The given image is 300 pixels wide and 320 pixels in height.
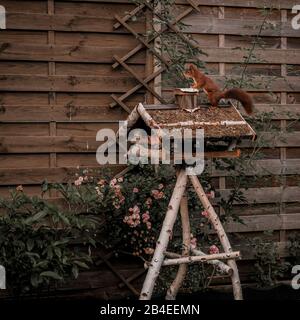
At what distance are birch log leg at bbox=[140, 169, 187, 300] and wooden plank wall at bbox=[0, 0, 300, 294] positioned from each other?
1236 mm

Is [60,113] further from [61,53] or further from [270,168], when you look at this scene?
[270,168]

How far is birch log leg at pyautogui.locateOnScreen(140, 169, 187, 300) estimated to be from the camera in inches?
135

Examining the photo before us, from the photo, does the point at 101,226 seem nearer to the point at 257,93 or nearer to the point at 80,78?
the point at 80,78

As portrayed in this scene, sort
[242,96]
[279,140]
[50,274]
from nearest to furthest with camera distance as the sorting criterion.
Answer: [242,96], [50,274], [279,140]

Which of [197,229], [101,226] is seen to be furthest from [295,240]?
[101,226]

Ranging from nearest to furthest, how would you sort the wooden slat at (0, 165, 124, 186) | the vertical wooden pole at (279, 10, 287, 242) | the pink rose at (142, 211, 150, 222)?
the pink rose at (142, 211, 150, 222), the wooden slat at (0, 165, 124, 186), the vertical wooden pole at (279, 10, 287, 242)

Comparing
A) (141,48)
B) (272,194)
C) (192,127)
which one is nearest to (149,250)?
(192,127)

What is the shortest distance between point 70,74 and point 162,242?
5.54 ft

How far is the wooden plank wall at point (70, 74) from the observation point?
14.7ft

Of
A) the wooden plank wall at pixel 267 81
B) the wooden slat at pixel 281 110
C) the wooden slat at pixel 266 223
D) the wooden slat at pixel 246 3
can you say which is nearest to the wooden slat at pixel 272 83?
the wooden plank wall at pixel 267 81

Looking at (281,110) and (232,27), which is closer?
(232,27)

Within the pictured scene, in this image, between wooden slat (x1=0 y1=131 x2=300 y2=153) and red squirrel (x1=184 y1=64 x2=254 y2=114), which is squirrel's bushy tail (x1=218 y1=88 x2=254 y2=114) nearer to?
red squirrel (x1=184 y1=64 x2=254 y2=114)

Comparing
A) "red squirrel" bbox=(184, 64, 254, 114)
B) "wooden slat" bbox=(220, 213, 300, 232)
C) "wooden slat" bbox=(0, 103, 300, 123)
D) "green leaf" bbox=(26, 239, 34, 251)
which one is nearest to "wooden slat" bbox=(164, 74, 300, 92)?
"wooden slat" bbox=(0, 103, 300, 123)

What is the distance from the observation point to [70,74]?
4586mm
